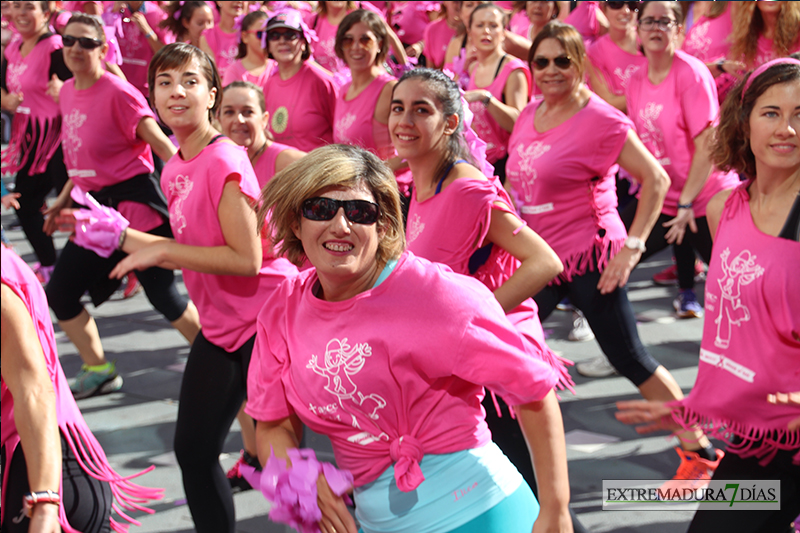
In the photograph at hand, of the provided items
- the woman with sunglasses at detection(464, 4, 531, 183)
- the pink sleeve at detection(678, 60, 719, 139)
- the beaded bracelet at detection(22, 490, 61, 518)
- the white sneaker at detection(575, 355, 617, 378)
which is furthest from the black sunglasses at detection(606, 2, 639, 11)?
the beaded bracelet at detection(22, 490, 61, 518)

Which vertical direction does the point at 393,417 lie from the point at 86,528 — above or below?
above

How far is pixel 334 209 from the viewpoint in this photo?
177 centimetres

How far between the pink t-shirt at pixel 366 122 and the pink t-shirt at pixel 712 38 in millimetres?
2445

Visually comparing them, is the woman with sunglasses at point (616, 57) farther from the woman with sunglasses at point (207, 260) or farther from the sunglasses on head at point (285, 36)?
the woman with sunglasses at point (207, 260)

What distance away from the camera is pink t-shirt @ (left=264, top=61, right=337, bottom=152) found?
4.84 meters

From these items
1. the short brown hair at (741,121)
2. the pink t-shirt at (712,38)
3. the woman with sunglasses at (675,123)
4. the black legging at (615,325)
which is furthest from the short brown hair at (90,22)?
the pink t-shirt at (712,38)

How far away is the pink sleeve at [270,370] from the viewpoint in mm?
1859

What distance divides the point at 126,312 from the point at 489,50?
10.2 feet

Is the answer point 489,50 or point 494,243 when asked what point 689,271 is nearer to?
point 489,50

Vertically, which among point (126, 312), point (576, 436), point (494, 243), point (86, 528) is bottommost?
point (126, 312)

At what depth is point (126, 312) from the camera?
5.73m

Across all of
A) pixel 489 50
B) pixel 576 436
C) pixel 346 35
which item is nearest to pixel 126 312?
pixel 346 35

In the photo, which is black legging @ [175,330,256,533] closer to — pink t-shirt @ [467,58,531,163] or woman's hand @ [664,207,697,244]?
woman's hand @ [664,207,697,244]

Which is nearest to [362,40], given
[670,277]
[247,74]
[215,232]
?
[247,74]
